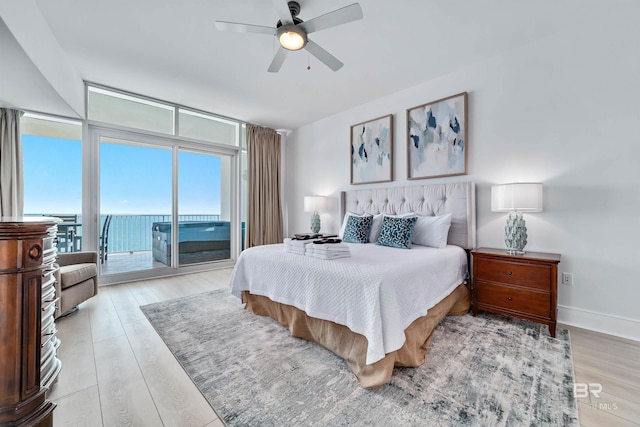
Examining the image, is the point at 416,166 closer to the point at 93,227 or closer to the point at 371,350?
the point at 371,350

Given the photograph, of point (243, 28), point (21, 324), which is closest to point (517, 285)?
point (243, 28)

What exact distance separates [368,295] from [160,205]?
158 inches

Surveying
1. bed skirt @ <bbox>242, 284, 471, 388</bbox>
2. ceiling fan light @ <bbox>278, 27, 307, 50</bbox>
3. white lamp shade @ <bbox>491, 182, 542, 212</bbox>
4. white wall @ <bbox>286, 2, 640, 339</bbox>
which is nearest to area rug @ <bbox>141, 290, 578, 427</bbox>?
bed skirt @ <bbox>242, 284, 471, 388</bbox>

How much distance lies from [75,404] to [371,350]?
1672 millimetres

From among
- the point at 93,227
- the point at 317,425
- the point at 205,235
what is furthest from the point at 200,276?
the point at 317,425

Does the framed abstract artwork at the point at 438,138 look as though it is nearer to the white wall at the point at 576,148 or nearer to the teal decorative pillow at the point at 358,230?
the white wall at the point at 576,148

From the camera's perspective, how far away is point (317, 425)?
128cm

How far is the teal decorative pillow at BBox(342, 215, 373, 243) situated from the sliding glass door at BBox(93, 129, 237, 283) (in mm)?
2627

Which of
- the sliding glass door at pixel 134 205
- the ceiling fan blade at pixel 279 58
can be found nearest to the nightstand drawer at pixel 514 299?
the ceiling fan blade at pixel 279 58

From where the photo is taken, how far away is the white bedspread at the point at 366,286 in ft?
4.96

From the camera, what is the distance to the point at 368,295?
61.5 inches

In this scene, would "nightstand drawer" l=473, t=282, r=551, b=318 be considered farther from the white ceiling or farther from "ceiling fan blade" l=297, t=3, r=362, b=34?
"ceiling fan blade" l=297, t=3, r=362, b=34

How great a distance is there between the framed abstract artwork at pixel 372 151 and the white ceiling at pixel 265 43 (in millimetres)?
453

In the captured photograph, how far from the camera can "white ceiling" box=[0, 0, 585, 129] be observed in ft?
7.17
